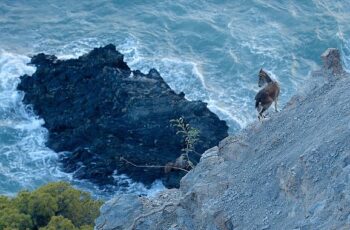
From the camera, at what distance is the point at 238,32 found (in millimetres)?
41188

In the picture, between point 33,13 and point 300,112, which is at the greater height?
point 300,112

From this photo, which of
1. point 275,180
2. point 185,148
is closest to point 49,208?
point 185,148

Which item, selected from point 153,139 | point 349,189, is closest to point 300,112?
point 349,189

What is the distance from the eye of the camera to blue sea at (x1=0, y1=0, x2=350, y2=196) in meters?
34.1

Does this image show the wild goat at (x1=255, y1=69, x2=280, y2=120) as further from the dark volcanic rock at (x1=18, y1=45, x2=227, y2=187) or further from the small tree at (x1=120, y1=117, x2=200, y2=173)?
the dark volcanic rock at (x1=18, y1=45, x2=227, y2=187)

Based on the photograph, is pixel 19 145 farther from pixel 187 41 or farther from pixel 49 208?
pixel 187 41

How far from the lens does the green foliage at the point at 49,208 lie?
67.2ft

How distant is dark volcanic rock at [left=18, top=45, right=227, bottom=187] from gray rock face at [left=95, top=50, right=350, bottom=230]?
1437 cm

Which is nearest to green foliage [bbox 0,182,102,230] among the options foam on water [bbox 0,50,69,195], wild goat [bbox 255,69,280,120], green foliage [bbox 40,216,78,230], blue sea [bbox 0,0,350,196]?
green foliage [bbox 40,216,78,230]

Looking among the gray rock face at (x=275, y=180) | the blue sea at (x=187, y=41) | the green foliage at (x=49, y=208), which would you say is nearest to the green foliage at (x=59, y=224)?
the green foliage at (x=49, y=208)

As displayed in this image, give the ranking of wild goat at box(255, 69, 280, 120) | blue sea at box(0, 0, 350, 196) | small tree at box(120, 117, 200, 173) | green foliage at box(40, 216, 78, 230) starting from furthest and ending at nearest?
blue sea at box(0, 0, 350, 196) → green foliage at box(40, 216, 78, 230) → small tree at box(120, 117, 200, 173) → wild goat at box(255, 69, 280, 120)

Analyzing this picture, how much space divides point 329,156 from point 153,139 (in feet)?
64.4

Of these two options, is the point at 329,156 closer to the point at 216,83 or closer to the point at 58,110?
the point at 58,110

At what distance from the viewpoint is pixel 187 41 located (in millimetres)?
40375
